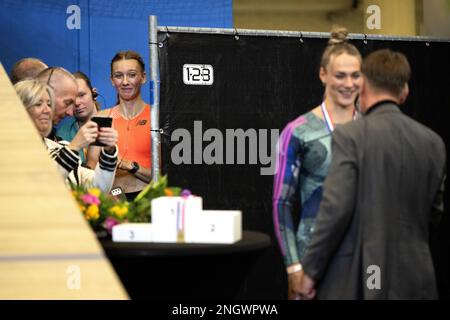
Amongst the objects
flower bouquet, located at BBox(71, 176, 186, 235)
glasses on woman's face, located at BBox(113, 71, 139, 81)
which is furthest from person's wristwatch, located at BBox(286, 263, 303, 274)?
glasses on woman's face, located at BBox(113, 71, 139, 81)

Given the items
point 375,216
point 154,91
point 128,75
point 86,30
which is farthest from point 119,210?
point 86,30

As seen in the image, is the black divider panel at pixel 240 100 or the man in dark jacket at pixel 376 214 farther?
the black divider panel at pixel 240 100

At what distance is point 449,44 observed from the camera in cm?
516

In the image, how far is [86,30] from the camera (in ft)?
20.9

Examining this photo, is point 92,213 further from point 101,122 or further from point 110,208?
point 101,122

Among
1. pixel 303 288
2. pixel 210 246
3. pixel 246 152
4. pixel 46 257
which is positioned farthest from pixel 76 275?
pixel 246 152

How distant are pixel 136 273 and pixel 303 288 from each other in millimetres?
530

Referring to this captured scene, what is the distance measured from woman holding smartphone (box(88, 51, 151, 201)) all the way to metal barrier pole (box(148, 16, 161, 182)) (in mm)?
1158

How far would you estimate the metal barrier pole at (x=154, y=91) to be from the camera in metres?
4.41

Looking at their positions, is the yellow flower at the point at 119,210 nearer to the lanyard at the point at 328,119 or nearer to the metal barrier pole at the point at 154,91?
the lanyard at the point at 328,119

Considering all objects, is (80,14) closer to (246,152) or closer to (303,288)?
(246,152)

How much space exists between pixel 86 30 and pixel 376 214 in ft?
13.8

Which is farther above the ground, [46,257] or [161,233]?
[46,257]

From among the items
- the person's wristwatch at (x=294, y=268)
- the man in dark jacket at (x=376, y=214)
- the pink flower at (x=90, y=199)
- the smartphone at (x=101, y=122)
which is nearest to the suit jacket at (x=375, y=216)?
the man in dark jacket at (x=376, y=214)
